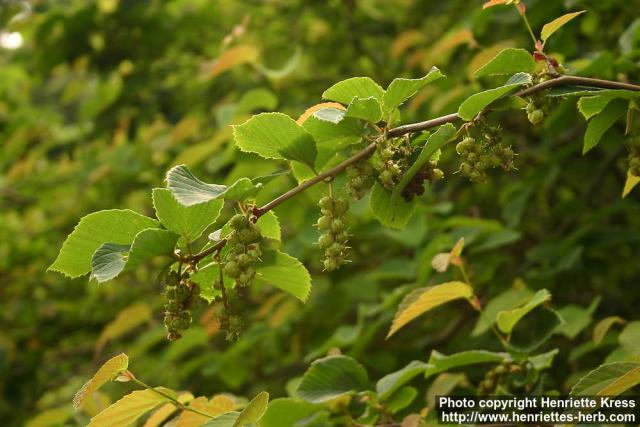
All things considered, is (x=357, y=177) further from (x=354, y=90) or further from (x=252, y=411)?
(x=252, y=411)

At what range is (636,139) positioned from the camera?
46.1 inches

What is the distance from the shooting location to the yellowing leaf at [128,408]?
1.18 m

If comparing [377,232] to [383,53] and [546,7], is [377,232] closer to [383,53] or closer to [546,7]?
[546,7]

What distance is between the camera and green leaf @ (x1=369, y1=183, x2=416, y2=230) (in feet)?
3.80

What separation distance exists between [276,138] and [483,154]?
11.2 inches

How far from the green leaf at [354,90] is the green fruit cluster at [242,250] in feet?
0.72

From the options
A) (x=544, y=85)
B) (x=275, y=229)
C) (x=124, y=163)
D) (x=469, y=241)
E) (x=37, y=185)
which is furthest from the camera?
(x=37, y=185)

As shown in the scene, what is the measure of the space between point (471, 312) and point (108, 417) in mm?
1452

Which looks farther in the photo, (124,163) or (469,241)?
(124,163)

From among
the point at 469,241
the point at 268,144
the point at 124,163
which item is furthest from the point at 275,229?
the point at 124,163

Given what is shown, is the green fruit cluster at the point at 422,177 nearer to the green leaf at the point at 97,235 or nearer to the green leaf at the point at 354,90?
the green leaf at the point at 354,90

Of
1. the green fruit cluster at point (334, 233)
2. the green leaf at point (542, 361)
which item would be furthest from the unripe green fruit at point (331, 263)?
the green leaf at point (542, 361)

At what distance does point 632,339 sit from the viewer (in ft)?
4.67

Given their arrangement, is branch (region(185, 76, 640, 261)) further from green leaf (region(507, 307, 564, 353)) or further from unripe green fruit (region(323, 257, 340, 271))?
green leaf (region(507, 307, 564, 353))
